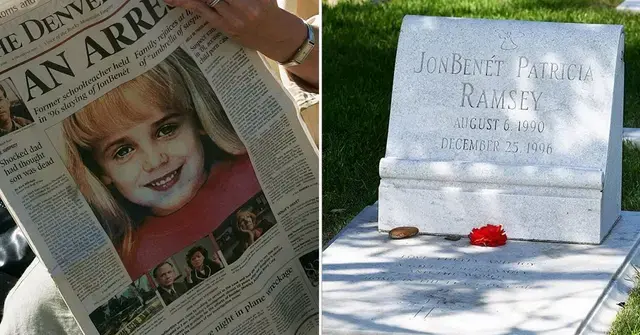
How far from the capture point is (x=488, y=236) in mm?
4539

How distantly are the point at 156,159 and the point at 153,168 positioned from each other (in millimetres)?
14

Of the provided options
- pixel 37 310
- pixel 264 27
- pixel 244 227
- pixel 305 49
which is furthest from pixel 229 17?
pixel 37 310

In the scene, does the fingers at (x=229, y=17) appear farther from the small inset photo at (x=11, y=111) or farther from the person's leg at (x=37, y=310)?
the person's leg at (x=37, y=310)

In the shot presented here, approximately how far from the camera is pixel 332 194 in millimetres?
5414

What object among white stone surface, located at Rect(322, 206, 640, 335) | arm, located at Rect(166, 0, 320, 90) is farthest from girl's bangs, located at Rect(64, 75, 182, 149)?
white stone surface, located at Rect(322, 206, 640, 335)

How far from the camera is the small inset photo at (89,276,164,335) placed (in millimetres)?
1688

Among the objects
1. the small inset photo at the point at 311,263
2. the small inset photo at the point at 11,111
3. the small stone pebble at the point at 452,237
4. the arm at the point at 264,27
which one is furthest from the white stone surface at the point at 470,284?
the small inset photo at the point at 11,111

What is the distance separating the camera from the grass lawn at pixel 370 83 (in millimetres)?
5371

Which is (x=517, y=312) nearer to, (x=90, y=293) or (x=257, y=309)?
(x=257, y=309)

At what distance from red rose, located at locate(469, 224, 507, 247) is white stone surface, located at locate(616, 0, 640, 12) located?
560cm

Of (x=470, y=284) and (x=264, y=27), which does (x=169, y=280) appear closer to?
(x=264, y=27)

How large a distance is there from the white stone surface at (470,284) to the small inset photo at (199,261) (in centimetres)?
188

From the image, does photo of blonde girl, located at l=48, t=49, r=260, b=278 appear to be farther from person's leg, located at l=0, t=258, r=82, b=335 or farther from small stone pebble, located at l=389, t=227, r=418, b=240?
small stone pebble, located at l=389, t=227, r=418, b=240

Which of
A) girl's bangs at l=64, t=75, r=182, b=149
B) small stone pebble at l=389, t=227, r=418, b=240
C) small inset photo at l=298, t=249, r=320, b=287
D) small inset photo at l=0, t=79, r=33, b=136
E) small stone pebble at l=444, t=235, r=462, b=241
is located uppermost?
small inset photo at l=0, t=79, r=33, b=136
